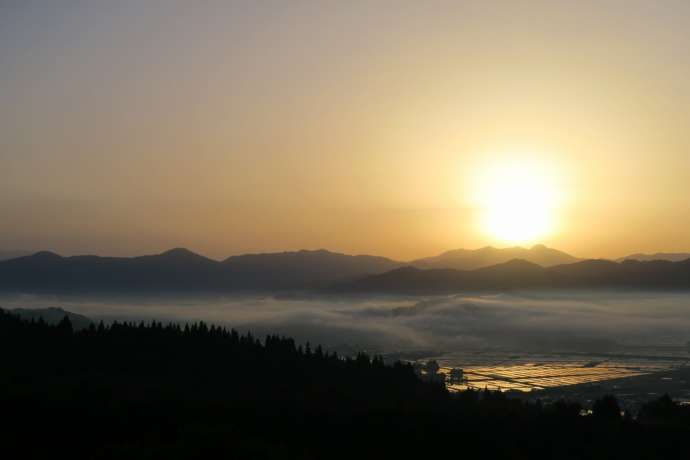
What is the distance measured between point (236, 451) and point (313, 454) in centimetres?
875

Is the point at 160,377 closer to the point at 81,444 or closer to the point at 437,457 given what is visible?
the point at 81,444

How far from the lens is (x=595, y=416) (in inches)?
4747

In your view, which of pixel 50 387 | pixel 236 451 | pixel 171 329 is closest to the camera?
pixel 236 451

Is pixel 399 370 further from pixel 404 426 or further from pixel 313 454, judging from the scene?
pixel 313 454

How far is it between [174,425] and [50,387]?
96.3 ft

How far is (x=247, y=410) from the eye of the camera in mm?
95000

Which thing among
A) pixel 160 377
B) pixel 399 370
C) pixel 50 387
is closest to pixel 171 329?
pixel 160 377

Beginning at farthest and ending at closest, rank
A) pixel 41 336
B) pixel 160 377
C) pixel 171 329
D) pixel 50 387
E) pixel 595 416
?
pixel 171 329 → pixel 41 336 → pixel 160 377 → pixel 595 416 → pixel 50 387

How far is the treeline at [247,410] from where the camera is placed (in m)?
79.2

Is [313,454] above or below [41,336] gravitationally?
below

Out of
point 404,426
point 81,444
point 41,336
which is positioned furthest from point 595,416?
point 41,336

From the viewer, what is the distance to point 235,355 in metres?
155

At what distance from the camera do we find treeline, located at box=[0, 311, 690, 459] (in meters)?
79.2

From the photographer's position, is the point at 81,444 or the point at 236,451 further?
the point at 81,444
